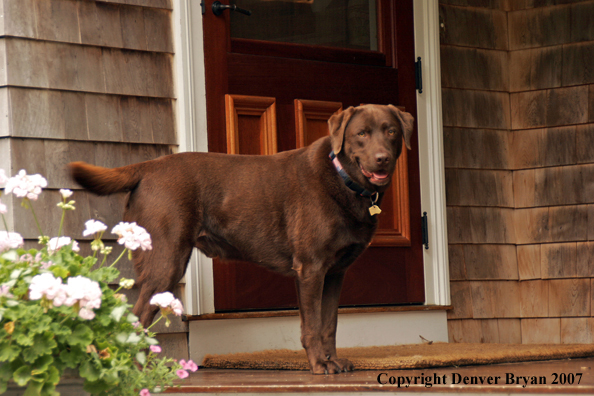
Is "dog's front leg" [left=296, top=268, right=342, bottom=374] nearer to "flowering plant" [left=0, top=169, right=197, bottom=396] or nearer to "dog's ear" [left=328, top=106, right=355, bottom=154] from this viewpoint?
"dog's ear" [left=328, top=106, right=355, bottom=154]

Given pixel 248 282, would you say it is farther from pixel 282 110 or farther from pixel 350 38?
pixel 350 38

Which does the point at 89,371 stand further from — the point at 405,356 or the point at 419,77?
the point at 419,77

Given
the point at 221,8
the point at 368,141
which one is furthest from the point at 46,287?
the point at 221,8

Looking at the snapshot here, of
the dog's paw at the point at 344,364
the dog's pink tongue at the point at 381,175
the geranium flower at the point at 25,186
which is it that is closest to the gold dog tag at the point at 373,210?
the dog's pink tongue at the point at 381,175

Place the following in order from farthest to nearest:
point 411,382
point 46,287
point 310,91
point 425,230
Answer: point 425,230, point 310,91, point 411,382, point 46,287

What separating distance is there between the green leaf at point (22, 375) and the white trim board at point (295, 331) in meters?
1.69

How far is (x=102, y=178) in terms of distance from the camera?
2.75 m

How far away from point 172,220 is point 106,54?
0.95 m

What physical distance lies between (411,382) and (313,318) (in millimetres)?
554

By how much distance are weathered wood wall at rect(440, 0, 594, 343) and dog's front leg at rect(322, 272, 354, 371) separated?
135 cm

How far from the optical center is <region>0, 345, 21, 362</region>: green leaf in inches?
64.4

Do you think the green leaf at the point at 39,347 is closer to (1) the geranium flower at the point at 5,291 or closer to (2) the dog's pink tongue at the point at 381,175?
(1) the geranium flower at the point at 5,291

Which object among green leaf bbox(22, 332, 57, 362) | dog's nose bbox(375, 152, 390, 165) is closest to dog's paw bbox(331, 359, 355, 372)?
dog's nose bbox(375, 152, 390, 165)

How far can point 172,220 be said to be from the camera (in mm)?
2762
